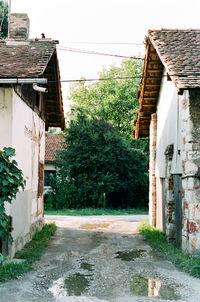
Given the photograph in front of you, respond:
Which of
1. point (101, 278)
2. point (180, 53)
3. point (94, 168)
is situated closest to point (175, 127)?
point (180, 53)

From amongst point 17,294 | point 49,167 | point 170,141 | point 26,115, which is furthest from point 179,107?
point 49,167

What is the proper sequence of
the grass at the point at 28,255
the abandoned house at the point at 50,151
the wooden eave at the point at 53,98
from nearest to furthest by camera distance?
the grass at the point at 28,255, the wooden eave at the point at 53,98, the abandoned house at the point at 50,151

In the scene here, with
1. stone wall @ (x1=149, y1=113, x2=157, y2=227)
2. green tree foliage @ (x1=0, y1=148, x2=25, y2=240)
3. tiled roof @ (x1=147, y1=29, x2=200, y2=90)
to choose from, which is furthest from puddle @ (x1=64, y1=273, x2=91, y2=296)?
stone wall @ (x1=149, y1=113, x2=157, y2=227)

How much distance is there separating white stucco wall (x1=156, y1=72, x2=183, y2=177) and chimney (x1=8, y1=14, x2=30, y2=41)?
478 centimetres

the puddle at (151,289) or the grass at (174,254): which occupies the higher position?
the grass at (174,254)

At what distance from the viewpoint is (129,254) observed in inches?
383

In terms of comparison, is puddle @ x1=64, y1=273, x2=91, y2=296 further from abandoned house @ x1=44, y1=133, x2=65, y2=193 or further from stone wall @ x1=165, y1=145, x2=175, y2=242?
abandoned house @ x1=44, y1=133, x2=65, y2=193

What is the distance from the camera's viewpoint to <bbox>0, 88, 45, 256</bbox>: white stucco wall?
861 centimetres

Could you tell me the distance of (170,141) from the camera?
38.2 feet

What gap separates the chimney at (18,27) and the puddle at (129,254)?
7.21m

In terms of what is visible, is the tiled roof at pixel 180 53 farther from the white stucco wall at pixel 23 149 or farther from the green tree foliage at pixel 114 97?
the green tree foliage at pixel 114 97

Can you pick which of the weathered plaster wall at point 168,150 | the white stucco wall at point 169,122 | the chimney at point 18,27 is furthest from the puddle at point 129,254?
the chimney at point 18,27

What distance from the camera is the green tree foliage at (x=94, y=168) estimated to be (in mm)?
24047

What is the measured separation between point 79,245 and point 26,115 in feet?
13.2
